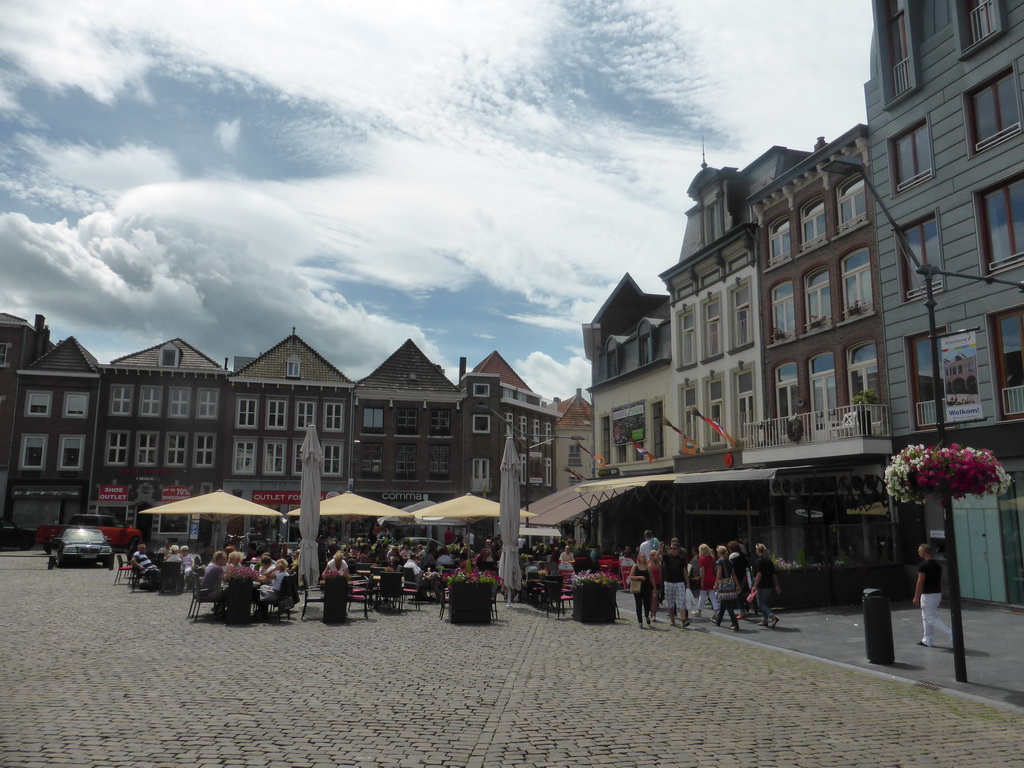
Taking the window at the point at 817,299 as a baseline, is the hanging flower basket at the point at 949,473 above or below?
below

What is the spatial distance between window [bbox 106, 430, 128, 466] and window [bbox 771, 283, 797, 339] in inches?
1565

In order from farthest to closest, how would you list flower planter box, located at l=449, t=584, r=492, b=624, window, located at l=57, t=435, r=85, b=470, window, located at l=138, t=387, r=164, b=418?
window, located at l=138, t=387, r=164, b=418 < window, located at l=57, t=435, r=85, b=470 < flower planter box, located at l=449, t=584, r=492, b=624

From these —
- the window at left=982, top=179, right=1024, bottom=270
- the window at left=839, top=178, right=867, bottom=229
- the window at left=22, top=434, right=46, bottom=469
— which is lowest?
the window at left=22, top=434, right=46, bottom=469

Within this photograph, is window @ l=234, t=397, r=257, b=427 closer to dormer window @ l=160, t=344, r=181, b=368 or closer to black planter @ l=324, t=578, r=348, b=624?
dormer window @ l=160, t=344, r=181, b=368

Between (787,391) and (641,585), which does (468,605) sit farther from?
(787,391)

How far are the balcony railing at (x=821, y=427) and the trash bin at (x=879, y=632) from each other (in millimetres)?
9947

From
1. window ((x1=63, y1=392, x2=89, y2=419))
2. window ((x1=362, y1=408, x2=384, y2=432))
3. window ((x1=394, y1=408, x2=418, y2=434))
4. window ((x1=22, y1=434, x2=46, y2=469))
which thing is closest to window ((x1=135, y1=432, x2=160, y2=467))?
window ((x1=63, y1=392, x2=89, y2=419))

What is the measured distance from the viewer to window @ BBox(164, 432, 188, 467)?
49.5m

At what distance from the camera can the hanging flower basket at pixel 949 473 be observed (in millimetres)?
10812

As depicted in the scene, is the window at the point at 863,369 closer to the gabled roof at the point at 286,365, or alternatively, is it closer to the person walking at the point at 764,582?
the person walking at the point at 764,582

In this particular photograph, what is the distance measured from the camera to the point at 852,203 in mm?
22891

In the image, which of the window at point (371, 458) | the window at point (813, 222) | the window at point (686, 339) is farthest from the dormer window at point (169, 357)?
the window at point (813, 222)

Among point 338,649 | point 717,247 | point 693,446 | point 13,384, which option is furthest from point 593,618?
point 13,384

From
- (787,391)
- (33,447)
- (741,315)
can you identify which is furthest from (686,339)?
(33,447)
